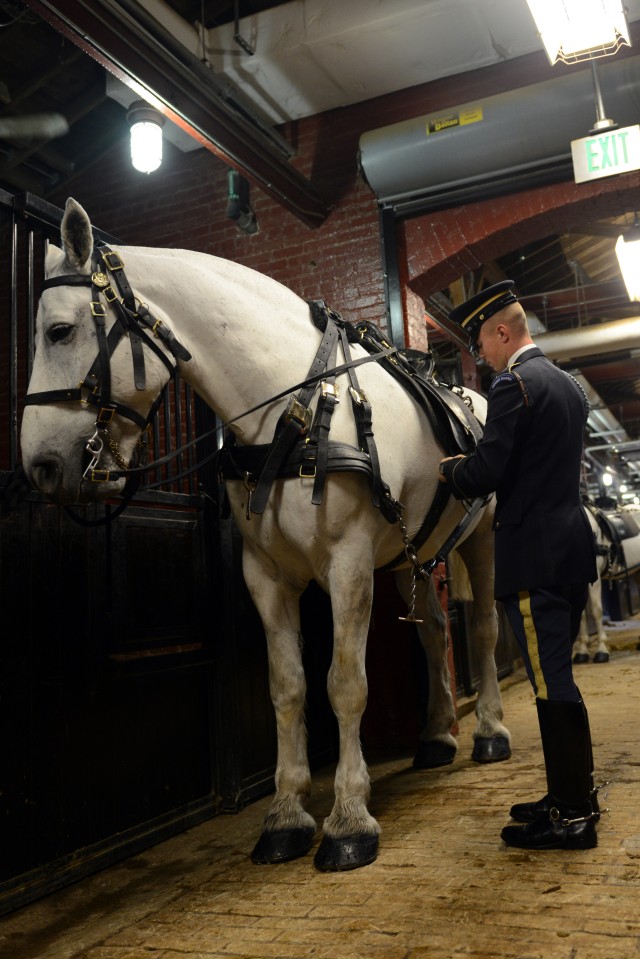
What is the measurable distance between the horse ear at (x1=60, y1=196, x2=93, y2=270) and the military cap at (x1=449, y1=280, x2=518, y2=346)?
1.38 metres

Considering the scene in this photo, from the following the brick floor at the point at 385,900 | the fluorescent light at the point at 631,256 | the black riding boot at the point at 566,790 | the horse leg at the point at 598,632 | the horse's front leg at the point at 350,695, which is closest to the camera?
the brick floor at the point at 385,900

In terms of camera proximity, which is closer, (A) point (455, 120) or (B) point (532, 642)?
(B) point (532, 642)

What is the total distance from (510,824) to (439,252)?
352 cm

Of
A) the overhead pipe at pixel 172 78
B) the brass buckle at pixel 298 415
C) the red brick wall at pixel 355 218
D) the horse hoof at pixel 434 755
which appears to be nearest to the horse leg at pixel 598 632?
the red brick wall at pixel 355 218

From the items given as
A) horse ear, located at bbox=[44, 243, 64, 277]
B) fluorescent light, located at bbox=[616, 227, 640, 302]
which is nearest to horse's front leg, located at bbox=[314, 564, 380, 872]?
horse ear, located at bbox=[44, 243, 64, 277]

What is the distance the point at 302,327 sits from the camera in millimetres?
2967

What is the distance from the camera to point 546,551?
2.58 metres

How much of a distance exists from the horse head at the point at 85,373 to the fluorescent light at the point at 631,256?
15.0ft

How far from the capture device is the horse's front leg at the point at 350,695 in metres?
2.60

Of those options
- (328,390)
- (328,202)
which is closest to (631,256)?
(328,202)

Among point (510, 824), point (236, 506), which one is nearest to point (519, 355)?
point (236, 506)

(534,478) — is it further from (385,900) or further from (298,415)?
(385,900)

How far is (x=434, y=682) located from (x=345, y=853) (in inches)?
67.4

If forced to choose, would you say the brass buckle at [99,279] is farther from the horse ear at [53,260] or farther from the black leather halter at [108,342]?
the horse ear at [53,260]
